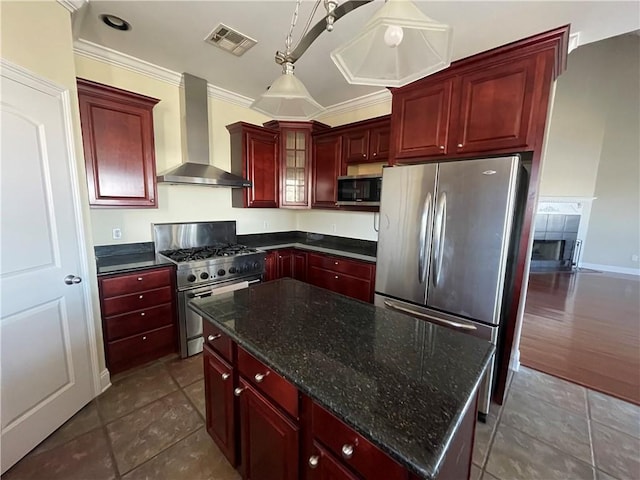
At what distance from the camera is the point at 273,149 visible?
356 centimetres

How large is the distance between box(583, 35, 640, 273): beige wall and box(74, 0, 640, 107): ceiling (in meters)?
6.09

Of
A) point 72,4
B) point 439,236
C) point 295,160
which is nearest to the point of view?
point 72,4

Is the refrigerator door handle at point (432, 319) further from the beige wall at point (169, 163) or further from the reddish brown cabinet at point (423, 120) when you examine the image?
the beige wall at point (169, 163)

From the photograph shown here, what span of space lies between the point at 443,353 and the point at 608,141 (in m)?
8.27

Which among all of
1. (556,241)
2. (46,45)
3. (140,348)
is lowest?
(140,348)

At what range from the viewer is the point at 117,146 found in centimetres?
234

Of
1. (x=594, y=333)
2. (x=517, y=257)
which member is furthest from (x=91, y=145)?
(x=594, y=333)

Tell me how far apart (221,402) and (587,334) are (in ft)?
13.5

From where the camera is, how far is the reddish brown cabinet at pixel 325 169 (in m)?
3.40

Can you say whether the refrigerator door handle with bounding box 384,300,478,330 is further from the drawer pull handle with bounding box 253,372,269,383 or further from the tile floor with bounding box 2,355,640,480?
the drawer pull handle with bounding box 253,372,269,383

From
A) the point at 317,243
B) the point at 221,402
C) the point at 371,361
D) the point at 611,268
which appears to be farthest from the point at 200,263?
the point at 611,268

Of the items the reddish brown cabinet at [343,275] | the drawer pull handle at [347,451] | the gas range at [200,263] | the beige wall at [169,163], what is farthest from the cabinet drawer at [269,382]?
the beige wall at [169,163]

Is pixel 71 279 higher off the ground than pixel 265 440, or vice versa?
pixel 71 279

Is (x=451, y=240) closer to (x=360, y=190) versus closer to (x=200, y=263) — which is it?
(x=360, y=190)
